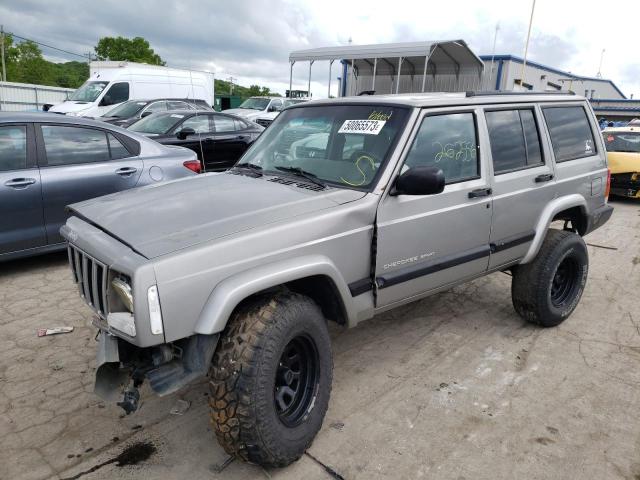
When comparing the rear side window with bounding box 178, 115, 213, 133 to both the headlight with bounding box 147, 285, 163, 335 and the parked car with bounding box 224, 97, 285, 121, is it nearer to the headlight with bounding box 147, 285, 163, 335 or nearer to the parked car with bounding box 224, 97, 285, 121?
the headlight with bounding box 147, 285, 163, 335

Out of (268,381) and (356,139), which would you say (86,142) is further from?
(268,381)

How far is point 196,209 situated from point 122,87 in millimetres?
16003


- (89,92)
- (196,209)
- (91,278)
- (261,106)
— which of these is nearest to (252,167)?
(196,209)

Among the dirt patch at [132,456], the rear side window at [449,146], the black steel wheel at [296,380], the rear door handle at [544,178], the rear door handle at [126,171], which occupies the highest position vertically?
the rear side window at [449,146]

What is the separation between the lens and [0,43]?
164 ft

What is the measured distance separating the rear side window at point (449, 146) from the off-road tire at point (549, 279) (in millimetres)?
1138

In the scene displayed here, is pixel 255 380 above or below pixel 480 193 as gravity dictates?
below

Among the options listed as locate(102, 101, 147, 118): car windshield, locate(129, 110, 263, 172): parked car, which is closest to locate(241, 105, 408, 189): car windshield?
locate(129, 110, 263, 172): parked car

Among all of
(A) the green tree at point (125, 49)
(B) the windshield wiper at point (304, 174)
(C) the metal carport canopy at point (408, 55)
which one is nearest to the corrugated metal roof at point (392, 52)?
(C) the metal carport canopy at point (408, 55)

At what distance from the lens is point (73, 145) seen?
5383mm

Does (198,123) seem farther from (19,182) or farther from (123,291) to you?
(123,291)

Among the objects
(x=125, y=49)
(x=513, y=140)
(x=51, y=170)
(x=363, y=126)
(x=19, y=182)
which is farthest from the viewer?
(x=125, y=49)

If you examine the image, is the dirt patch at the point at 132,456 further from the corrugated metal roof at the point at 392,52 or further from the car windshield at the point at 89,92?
the car windshield at the point at 89,92

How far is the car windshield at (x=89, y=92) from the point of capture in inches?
637
